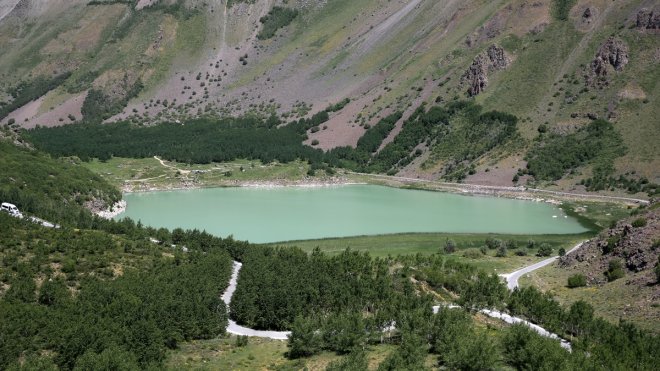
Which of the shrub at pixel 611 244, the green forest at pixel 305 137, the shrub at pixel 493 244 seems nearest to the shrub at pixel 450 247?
the shrub at pixel 493 244

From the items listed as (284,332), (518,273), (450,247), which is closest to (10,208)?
(284,332)

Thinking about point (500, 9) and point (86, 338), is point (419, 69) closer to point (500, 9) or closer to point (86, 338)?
point (500, 9)

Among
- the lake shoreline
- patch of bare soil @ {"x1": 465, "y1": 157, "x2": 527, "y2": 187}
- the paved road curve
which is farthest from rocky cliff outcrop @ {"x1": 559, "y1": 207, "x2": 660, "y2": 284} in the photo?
patch of bare soil @ {"x1": 465, "y1": 157, "x2": 527, "y2": 187}

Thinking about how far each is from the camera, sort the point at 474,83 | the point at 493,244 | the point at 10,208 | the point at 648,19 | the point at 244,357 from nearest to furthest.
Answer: the point at 244,357 < the point at 10,208 < the point at 493,244 < the point at 648,19 < the point at 474,83

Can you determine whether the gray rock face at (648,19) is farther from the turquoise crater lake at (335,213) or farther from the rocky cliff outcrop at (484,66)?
the turquoise crater lake at (335,213)

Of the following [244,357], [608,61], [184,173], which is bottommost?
[244,357]

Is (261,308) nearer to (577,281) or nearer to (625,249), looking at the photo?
(577,281)
